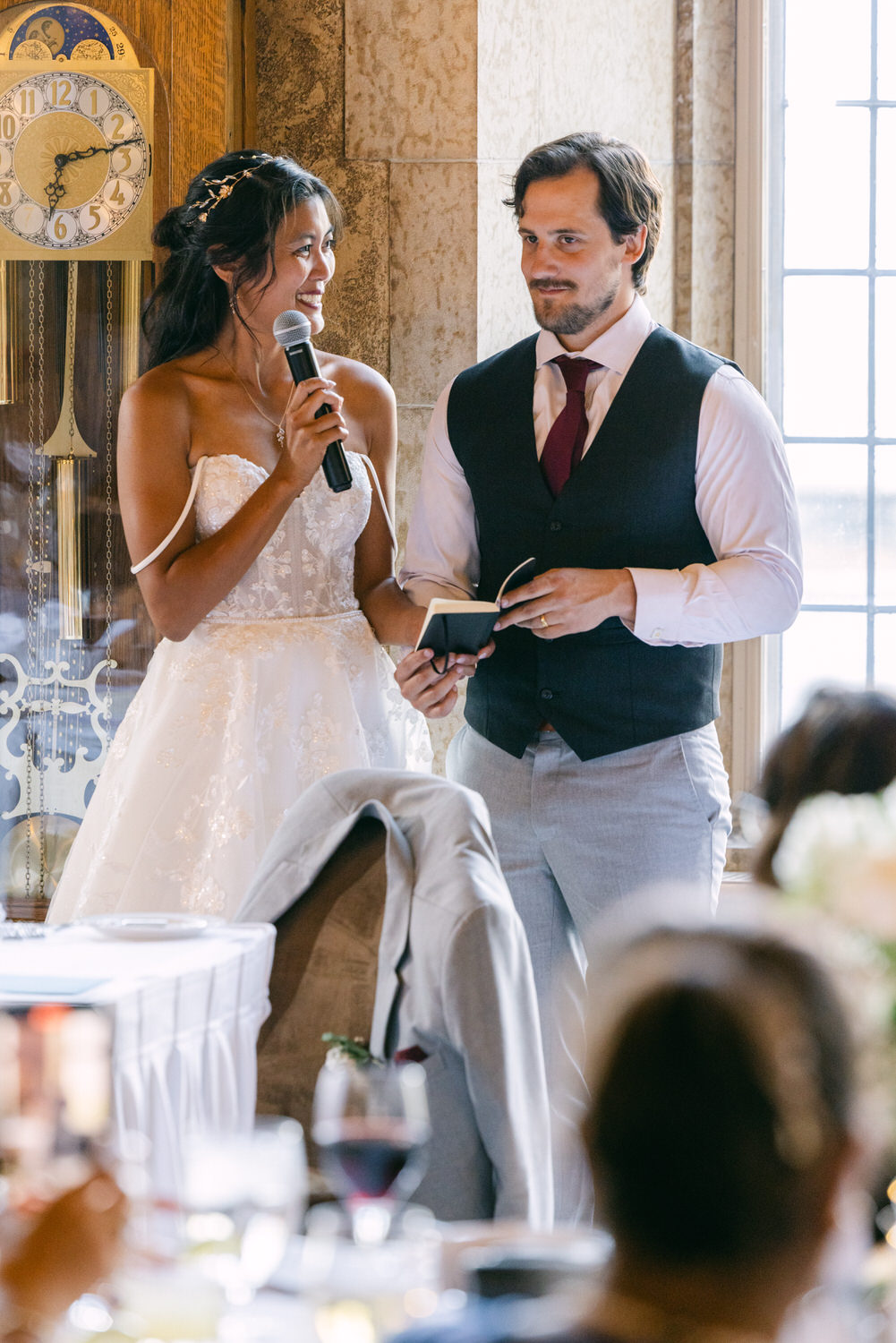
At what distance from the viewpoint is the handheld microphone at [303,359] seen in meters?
2.31

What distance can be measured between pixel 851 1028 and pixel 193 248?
7.35 feet

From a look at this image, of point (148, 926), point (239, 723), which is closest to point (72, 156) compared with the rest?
point (239, 723)

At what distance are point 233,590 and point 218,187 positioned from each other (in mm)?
735

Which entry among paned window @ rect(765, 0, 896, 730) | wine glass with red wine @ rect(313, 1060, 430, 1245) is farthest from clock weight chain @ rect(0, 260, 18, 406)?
wine glass with red wine @ rect(313, 1060, 430, 1245)

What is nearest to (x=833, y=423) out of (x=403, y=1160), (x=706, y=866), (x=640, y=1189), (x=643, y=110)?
(x=643, y=110)

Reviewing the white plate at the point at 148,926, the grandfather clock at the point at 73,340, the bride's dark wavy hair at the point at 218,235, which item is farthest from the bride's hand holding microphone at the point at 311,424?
the white plate at the point at 148,926

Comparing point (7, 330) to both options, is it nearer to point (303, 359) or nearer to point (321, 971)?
point (303, 359)

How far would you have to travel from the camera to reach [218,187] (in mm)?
2590

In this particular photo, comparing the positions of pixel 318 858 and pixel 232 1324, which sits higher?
pixel 318 858

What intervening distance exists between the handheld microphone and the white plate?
80 cm

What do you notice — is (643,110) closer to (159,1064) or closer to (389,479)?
(389,479)

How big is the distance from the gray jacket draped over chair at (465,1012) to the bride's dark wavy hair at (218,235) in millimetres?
1280

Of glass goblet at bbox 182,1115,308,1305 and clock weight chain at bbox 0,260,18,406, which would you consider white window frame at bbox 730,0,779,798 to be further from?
glass goblet at bbox 182,1115,308,1305

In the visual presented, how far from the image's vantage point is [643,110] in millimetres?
3469
